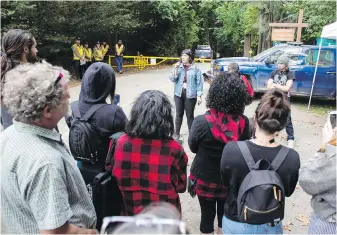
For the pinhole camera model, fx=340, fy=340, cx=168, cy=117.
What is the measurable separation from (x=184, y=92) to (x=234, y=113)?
312cm

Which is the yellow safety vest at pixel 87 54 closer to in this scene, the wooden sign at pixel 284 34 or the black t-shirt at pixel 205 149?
the wooden sign at pixel 284 34

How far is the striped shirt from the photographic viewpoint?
1518mm

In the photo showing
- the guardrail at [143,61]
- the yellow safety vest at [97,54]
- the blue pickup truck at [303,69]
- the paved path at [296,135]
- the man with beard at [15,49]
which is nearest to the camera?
the man with beard at [15,49]

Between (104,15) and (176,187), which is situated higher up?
(104,15)

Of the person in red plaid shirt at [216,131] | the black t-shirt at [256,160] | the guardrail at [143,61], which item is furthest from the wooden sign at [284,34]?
the black t-shirt at [256,160]

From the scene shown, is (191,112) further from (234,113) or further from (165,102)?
(165,102)

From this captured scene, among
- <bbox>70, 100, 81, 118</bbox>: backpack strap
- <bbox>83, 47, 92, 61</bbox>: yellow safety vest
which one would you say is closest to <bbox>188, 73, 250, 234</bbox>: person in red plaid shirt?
<bbox>70, 100, 81, 118</bbox>: backpack strap

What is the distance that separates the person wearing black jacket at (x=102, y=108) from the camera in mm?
2596

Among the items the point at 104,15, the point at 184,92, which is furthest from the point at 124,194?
the point at 104,15

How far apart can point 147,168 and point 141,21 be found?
19962 mm

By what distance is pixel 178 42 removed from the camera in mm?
25250

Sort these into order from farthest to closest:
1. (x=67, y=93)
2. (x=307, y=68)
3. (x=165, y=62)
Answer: (x=165, y=62)
(x=307, y=68)
(x=67, y=93)

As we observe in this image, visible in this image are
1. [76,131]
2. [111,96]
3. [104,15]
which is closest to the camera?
[76,131]

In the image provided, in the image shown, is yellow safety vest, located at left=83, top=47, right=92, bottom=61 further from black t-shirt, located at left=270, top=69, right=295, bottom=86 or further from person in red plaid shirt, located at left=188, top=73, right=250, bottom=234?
person in red plaid shirt, located at left=188, top=73, right=250, bottom=234
